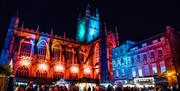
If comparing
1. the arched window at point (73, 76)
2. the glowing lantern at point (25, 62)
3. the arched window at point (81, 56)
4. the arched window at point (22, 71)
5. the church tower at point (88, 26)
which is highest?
the church tower at point (88, 26)

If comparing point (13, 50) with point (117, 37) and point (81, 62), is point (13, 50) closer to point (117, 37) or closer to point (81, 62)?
point (81, 62)

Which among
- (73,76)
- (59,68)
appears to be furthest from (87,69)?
(59,68)

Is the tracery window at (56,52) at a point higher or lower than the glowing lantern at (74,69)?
higher

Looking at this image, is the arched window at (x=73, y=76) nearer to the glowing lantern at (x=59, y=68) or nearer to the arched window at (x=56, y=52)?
the glowing lantern at (x=59, y=68)

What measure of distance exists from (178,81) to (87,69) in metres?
25.9

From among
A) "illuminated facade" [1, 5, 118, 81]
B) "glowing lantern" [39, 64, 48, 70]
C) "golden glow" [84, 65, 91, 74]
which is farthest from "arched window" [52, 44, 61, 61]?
"golden glow" [84, 65, 91, 74]

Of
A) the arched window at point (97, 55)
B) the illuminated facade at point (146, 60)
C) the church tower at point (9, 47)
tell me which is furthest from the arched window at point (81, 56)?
the church tower at point (9, 47)

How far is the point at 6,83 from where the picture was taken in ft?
45.4

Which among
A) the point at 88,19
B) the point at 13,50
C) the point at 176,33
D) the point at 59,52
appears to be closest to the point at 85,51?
the point at 59,52

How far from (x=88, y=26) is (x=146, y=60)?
33.2 meters

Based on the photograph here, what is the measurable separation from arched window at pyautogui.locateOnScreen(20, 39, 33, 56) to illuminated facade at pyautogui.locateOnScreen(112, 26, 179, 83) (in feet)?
79.5

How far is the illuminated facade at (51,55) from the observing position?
41.7 metres

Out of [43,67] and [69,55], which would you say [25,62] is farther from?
[69,55]

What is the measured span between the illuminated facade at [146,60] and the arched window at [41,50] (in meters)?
20.5
